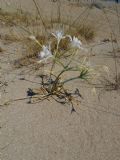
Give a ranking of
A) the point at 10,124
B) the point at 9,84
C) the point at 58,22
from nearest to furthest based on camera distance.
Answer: the point at 10,124 < the point at 9,84 < the point at 58,22

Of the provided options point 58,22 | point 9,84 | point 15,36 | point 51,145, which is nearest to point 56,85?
point 9,84

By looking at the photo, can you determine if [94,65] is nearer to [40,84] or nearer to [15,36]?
[40,84]

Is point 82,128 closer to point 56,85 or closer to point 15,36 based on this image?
point 56,85

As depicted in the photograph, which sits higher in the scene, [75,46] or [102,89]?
[75,46]

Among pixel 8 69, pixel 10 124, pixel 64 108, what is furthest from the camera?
pixel 8 69

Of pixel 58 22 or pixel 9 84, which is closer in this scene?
pixel 9 84

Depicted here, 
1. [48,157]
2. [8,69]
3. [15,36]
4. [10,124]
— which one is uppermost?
[15,36]
